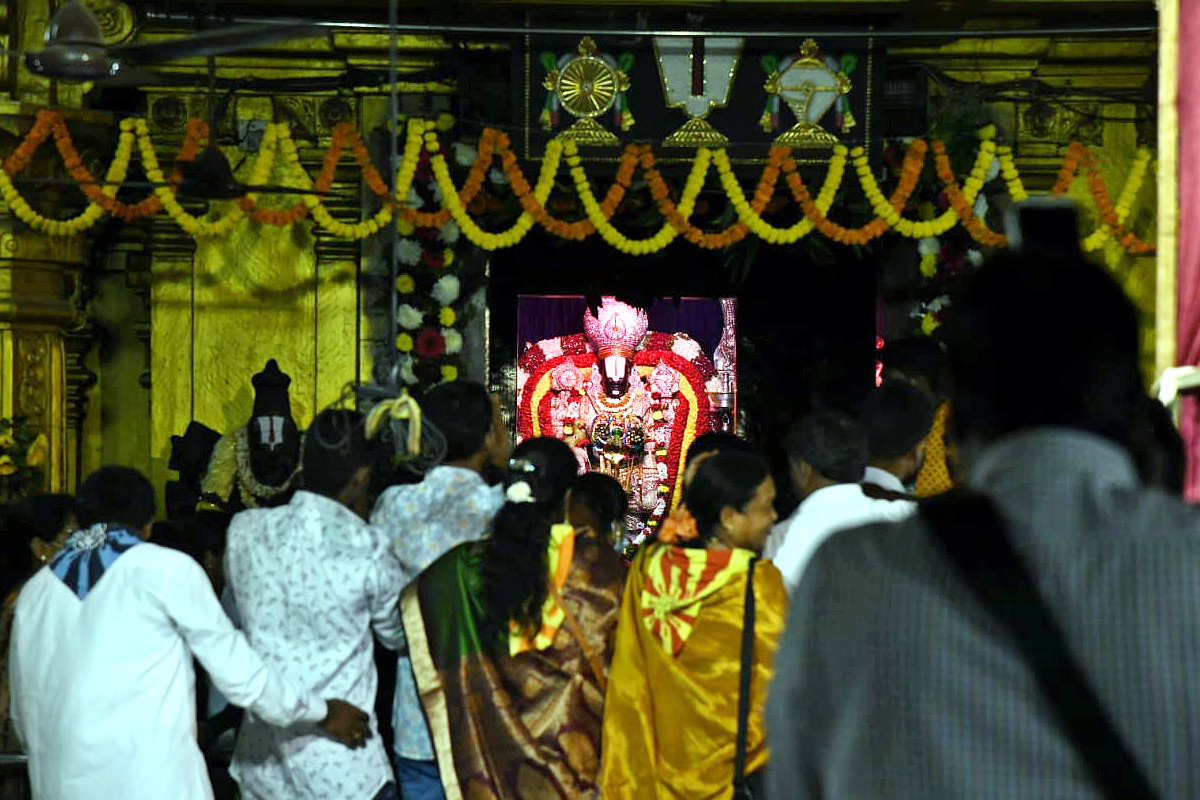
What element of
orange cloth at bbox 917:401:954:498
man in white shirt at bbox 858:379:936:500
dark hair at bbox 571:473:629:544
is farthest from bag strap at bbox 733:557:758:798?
orange cloth at bbox 917:401:954:498

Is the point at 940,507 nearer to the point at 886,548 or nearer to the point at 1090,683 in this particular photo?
the point at 886,548

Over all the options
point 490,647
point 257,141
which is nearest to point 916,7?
point 257,141

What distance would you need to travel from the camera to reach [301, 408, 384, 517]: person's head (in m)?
5.09

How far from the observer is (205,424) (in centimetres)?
1039

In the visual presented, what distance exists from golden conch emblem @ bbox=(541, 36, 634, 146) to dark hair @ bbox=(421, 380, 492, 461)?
14.7 ft

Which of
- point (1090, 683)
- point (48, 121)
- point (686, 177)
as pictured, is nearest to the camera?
point (1090, 683)

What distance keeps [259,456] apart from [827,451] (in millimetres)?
5295

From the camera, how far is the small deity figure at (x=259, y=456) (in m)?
9.48

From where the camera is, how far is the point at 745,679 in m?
4.82

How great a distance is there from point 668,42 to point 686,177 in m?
0.76

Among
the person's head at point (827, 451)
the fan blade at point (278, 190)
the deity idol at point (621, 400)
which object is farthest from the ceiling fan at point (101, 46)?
the deity idol at point (621, 400)

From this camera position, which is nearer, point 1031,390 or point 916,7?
point 1031,390

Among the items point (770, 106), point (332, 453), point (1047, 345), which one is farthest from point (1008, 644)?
point (770, 106)

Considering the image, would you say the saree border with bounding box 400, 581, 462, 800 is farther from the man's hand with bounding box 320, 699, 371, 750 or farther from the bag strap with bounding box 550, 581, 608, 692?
the bag strap with bounding box 550, 581, 608, 692
